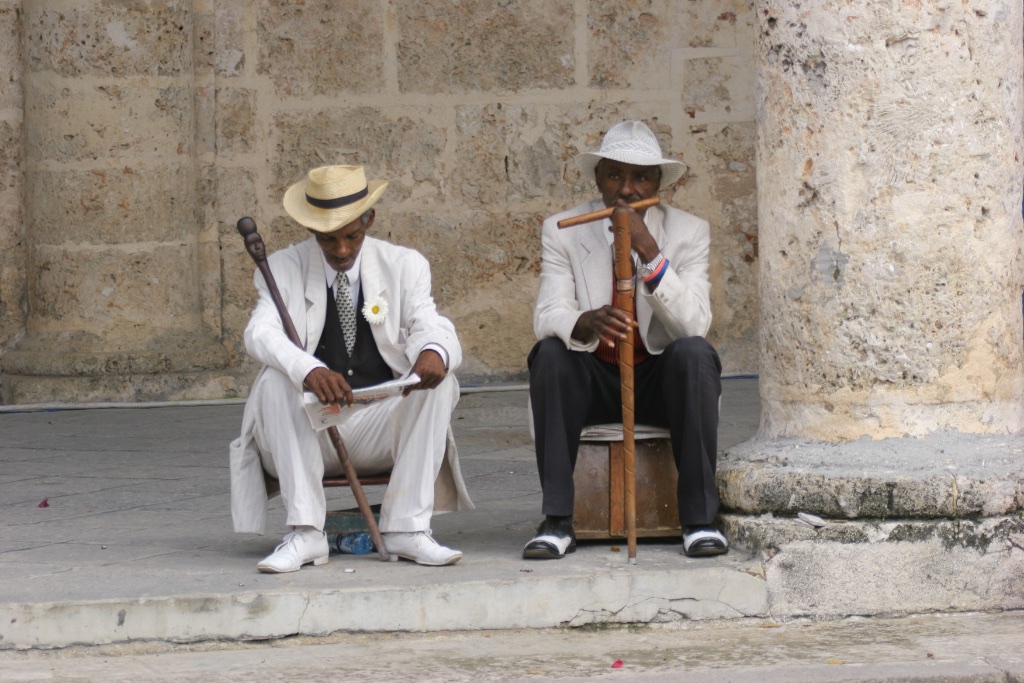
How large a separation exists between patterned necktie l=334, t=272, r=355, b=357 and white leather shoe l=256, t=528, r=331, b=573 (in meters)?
0.55

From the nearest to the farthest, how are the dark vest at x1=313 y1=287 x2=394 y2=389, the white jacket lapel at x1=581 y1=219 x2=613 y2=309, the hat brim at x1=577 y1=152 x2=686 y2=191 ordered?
1. the dark vest at x1=313 y1=287 x2=394 y2=389
2. the hat brim at x1=577 y1=152 x2=686 y2=191
3. the white jacket lapel at x1=581 y1=219 x2=613 y2=309

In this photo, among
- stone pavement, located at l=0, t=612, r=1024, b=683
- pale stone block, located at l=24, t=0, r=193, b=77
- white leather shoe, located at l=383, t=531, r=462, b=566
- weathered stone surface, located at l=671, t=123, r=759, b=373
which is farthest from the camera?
weathered stone surface, located at l=671, t=123, r=759, b=373

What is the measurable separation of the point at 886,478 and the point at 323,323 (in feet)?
5.50

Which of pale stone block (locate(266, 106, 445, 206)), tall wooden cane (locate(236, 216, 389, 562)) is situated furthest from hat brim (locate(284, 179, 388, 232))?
pale stone block (locate(266, 106, 445, 206))

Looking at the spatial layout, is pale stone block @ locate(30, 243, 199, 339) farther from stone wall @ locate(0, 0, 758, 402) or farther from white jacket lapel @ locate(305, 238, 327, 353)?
white jacket lapel @ locate(305, 238, 327, 353)

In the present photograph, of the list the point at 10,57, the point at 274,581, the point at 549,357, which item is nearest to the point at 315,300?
the point at 549,357

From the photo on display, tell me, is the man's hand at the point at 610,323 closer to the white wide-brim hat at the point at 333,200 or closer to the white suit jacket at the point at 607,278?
the white suit jacket at the point at 607,278

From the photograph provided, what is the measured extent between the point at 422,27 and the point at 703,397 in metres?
4.40

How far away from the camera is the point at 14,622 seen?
407cm

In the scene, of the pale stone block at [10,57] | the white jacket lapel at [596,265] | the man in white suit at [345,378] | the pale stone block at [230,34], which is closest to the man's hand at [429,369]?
the man in white suit at [345,378]

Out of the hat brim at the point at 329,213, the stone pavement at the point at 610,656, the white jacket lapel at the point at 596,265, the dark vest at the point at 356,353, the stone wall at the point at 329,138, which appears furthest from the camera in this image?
the stone wall at the point at 329,138

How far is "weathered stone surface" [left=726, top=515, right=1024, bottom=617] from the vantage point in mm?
4430

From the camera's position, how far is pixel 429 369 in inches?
175

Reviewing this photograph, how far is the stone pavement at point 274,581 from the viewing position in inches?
162
